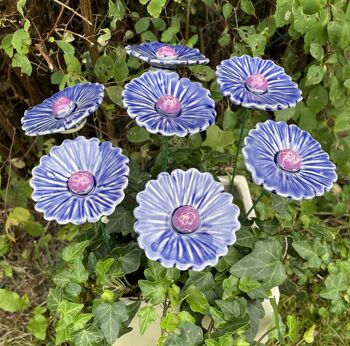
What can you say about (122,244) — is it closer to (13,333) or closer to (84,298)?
(84,298)

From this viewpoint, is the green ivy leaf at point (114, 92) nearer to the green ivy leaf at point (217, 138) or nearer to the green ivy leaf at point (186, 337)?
the green ivy leaf at point (217, 138)

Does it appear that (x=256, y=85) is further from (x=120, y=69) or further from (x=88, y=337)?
(x=88, y=337)

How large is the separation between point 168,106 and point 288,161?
18 centimetres

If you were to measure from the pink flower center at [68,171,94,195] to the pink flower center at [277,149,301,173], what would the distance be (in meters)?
0.26

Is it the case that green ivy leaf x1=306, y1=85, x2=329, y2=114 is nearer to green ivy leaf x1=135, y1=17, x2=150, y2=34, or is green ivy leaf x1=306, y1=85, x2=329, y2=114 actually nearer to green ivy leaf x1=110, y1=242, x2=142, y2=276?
green ivy leaf x1=135, y1=17, x2=150, y2=34

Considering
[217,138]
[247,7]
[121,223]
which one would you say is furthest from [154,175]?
[247,7]

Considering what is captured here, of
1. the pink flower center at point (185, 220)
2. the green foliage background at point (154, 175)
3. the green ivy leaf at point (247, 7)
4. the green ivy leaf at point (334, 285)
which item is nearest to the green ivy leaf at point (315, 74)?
the green foliage background at point (154, 175)

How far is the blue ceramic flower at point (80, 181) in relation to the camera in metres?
0.69

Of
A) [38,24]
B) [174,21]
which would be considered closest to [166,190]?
[174,21]

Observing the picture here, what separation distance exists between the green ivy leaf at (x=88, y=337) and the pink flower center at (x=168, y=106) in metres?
0.34

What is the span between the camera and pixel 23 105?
1.37 meters

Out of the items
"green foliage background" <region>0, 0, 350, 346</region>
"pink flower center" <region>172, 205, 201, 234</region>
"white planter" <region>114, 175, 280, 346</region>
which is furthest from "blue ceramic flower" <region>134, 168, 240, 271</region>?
"white planter" <region>114, 175, 280, 346</region>

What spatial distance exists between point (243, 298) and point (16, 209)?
0.65 metres

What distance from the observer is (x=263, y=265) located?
85cm
